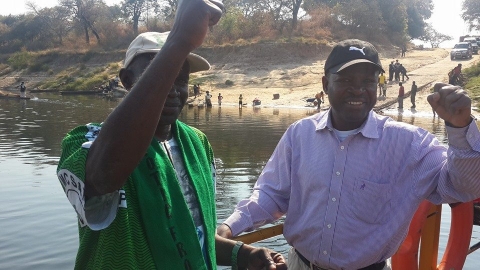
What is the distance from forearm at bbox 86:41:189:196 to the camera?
1575 mm

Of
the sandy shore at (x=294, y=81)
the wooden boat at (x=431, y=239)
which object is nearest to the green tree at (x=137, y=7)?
the sandy shore at (x=294, y=81)

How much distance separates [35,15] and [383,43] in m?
42.4

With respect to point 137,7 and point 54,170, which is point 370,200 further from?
point 137,7

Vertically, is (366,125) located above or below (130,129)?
below

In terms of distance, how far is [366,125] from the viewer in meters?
2.68

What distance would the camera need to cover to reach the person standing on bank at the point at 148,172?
159cm

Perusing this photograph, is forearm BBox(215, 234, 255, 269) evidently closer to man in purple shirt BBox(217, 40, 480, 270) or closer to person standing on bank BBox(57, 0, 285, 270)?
man in purple shirt BBox(217, 40, 480, 270)

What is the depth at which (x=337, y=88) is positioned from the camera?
278 cm

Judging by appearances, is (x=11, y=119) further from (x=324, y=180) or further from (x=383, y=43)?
(x=383, y=43)

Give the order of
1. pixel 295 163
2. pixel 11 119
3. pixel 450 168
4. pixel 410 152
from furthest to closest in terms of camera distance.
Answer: pixel 11 119
pixel 295 163
pixel 410 152
pixel 450 168

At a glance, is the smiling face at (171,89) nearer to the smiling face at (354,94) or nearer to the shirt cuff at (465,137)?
the smiling face at (354,94)

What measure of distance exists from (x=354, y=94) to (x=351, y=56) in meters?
0.20

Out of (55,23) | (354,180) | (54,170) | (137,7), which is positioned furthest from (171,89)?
(55,23)

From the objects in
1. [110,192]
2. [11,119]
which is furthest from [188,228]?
[11,119]
